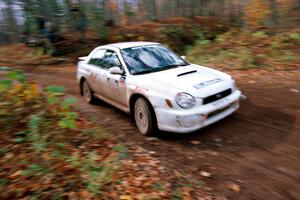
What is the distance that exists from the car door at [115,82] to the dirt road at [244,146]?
1.78 feet

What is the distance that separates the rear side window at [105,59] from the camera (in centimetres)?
591

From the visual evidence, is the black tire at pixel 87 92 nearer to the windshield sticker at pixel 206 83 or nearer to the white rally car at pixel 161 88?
the white rally car at pixel 161 88

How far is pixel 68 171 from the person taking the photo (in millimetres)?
3754

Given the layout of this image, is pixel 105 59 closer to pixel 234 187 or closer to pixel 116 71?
pixel 116 71

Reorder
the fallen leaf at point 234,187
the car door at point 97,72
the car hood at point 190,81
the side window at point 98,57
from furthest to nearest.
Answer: the side window at point 98,57, the car door at point 97,72, the car hood at point 190,81, the fallen leaf at point 234,187

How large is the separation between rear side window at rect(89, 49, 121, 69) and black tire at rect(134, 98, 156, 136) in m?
1.09

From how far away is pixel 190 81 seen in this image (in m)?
4.79

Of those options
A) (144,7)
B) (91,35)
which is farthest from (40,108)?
(144,7)

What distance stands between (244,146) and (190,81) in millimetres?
1376

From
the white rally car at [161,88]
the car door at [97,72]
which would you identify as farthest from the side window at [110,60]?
the car door at [97,72]

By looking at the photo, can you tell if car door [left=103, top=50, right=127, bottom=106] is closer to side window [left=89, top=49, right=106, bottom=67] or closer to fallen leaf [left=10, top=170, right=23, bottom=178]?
side window [left=89, top=49, right=106, bottom=67]

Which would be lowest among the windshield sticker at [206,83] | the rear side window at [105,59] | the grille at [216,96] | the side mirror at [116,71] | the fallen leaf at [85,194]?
the fallen leaf at [85,194]

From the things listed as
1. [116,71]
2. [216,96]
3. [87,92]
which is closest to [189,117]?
[216,96]

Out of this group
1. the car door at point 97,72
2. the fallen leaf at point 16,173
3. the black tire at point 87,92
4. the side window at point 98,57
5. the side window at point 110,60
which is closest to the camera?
the fallen leaf at point 16,173
